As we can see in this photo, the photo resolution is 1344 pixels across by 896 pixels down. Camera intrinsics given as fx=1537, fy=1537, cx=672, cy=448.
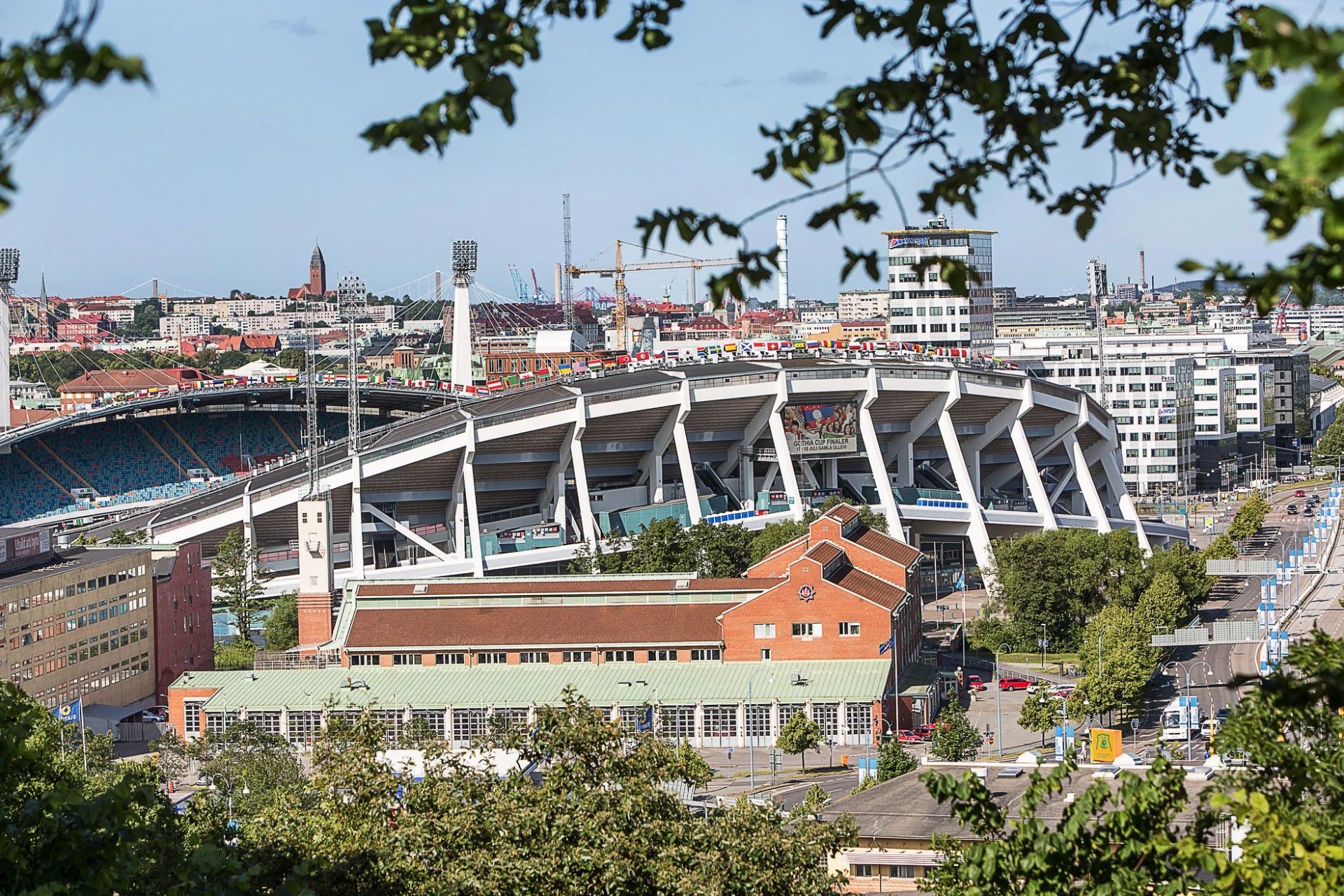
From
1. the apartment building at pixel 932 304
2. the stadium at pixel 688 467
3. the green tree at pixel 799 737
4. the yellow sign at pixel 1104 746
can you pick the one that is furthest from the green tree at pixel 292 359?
the yellow sign at pixel 1104 746

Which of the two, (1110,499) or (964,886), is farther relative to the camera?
(1110,499)

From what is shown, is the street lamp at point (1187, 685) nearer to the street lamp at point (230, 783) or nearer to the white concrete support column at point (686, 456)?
the white concrete support column at point (686, 456)

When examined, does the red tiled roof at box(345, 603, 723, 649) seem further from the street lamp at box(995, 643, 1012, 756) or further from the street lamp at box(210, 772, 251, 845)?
the street lamp at box(210, 772, 251, 845)

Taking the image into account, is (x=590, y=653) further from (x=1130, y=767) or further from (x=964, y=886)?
(x=964, y=886)

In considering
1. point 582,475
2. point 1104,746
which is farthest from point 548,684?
point 582,475

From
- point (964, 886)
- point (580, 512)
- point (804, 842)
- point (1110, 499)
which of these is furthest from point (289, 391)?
point (964, 886)

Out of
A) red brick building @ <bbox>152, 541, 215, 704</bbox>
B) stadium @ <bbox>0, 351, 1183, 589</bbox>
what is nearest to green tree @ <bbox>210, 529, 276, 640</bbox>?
stadium @ <bbox>0, 351, 1183, 589</bbox>
